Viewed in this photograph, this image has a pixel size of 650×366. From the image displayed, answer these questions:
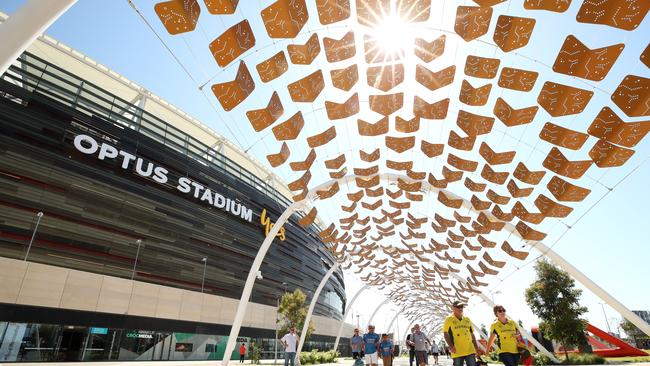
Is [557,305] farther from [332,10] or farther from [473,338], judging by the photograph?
[332,10]

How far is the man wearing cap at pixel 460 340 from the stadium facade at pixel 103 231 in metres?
17.3

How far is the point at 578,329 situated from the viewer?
23062mm

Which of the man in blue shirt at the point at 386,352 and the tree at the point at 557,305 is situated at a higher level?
the tree at the point at 557,305

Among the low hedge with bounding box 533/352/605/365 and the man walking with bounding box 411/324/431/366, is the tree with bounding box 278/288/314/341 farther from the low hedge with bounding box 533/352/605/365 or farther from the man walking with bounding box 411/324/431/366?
the low hedge with bounding box 533/352/605/365

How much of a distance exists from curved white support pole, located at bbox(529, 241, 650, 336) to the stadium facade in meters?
17.8

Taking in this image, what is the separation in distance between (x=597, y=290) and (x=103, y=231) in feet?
95.6

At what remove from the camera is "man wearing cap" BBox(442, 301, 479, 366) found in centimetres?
605

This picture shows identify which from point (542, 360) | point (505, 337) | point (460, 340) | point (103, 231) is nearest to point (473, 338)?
point (460, 340)

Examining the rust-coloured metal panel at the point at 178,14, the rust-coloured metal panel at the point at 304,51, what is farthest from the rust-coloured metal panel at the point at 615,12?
the rust-coloured metal panel at the point at 178,14

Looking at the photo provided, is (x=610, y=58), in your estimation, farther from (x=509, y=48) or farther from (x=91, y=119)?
(x=91, y=119)

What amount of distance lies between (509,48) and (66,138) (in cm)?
2528

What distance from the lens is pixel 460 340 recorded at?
20.2ft

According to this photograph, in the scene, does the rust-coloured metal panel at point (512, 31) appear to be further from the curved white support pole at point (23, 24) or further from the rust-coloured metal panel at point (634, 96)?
the curved white support pole at point (23, 24)

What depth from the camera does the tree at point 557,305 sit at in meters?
23.2
